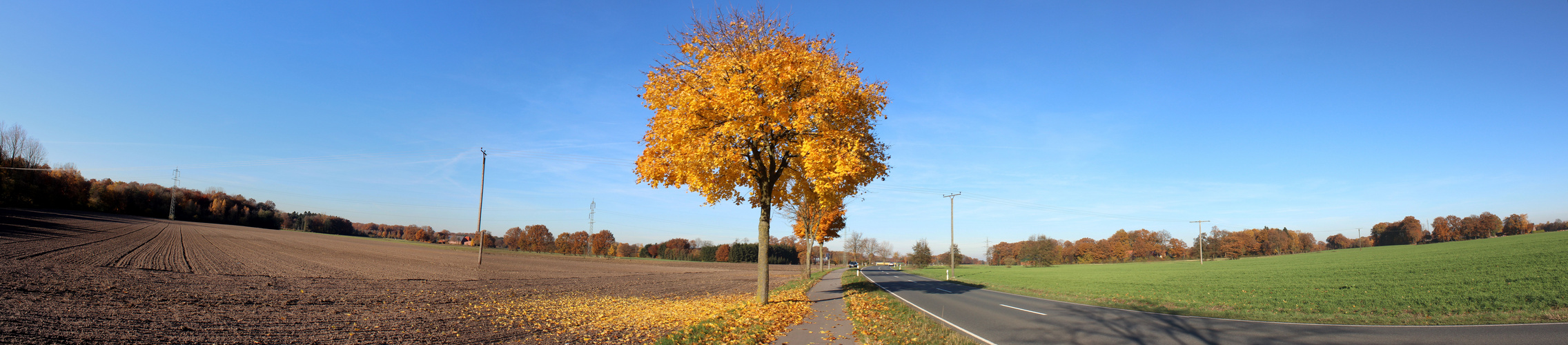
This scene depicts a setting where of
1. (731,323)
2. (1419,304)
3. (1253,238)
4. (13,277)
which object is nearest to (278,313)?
(13,277)

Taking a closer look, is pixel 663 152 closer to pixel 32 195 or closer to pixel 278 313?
pixel 278 313

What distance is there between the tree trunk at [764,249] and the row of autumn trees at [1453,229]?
93.6 meters

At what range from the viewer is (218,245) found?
40125 mm

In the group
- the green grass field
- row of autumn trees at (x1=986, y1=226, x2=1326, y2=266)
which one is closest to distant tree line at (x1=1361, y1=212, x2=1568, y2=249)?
row of autumn trees at (x1=986, y1=226, x2=1326, y2=266)

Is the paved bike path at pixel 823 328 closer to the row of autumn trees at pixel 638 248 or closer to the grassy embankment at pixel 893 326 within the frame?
the grassy embankment at pixel 893 326

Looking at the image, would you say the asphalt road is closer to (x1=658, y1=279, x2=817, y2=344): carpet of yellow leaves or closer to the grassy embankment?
the grassy embankment

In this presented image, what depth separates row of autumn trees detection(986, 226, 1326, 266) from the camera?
306 feet

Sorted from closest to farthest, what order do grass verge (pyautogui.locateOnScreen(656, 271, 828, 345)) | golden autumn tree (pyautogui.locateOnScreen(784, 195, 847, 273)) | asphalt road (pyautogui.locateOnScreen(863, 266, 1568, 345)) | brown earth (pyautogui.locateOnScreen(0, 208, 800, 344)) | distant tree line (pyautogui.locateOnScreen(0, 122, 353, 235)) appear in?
grass verge (pyautogui.locateOnScreen(656, 271, 828, 345)) < asphalt road (pyautogui.locateOnScreen(863, 266, 1568, 345)) < brown earth (pyautogui.locateOnScreen(0, 208, 800, 344)) < golden autumn tree (pyautogui.locateOnScreen(784, 195, 847, 273)) < distant tree line (pyautogui.locateOnScreen(0, 122, 353, 235))

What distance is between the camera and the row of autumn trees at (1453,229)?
71.7 metres

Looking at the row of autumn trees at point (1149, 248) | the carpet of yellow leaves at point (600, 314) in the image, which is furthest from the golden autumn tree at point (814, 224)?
the row of autumn trees at point (1149, 248)

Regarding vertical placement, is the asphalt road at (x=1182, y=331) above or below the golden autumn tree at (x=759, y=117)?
below

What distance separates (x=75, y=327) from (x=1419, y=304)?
26.3 m

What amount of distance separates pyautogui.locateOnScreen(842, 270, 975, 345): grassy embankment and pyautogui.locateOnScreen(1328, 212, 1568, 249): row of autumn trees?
90556 mm

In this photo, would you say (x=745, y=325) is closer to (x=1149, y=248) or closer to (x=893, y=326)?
(x=893, y=326)
